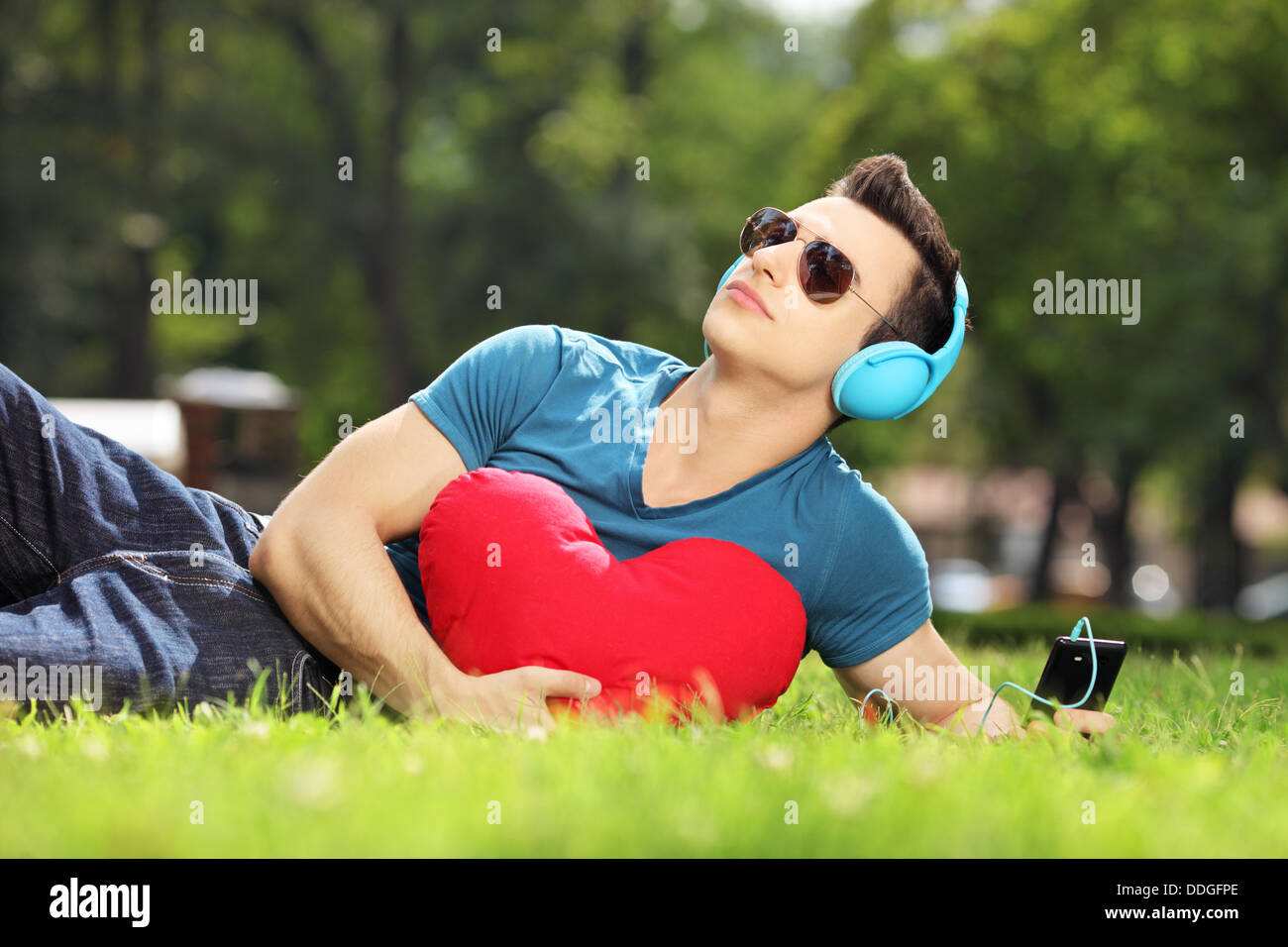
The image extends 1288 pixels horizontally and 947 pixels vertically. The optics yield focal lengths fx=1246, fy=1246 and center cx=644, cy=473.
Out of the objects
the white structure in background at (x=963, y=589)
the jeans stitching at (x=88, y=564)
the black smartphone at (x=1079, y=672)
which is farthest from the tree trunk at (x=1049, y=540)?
the jeans stitching at (x=88, y=564)

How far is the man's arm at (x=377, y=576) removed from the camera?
2910 millimetres

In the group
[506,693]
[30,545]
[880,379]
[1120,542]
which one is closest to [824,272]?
[880,379]

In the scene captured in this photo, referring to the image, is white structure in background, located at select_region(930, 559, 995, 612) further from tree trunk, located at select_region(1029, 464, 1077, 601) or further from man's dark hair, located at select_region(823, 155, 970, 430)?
man's dark hair, located at select_region(823, 155, 970, 430)

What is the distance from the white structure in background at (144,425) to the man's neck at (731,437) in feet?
40.1

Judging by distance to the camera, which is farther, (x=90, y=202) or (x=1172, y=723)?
(x=90, y=202)

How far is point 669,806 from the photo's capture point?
1958mm

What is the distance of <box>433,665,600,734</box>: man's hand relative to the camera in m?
2.86

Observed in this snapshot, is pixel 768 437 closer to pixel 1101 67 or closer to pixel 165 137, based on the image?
pixel 165 137

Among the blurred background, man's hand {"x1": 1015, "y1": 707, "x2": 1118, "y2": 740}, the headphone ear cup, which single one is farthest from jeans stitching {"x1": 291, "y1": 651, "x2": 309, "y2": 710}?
the blurred background

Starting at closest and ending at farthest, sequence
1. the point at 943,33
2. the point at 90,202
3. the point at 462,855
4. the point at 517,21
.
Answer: the point at 462,855 → the point at 90,202 → the point at 517,21 → the point at 943,33

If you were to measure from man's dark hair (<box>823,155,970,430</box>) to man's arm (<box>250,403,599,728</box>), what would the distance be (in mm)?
1152

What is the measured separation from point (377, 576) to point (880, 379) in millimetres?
1403
